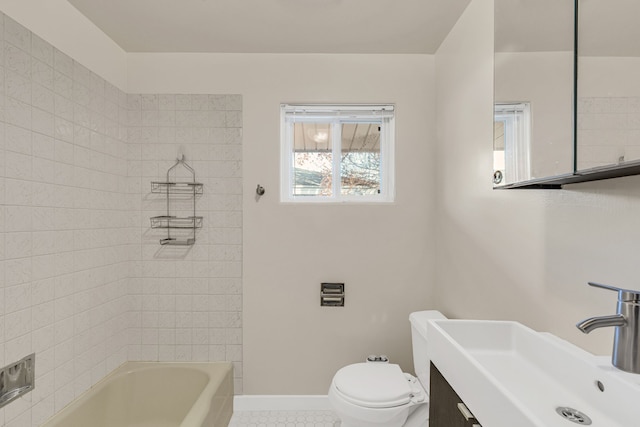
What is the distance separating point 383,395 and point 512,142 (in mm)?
1295

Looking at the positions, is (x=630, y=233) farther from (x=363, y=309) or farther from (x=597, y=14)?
(x=363, y=309)

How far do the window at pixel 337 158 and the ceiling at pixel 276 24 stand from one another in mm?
480

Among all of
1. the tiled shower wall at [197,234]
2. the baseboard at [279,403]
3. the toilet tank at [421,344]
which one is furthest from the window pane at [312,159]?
the baseboard at [279,403]

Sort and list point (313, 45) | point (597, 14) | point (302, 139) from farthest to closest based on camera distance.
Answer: point (302, 139), point (313, 45), point (597, 14)

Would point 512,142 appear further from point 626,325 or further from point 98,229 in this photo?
point 98,229

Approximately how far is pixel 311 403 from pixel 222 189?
1.58m

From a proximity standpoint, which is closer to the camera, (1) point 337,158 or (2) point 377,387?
(2) point 377,387

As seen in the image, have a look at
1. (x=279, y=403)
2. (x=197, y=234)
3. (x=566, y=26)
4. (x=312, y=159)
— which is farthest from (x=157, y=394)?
(x=566, y=26)

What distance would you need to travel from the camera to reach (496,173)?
4.55 feet

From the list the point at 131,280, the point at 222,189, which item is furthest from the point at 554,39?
the point at 131,280

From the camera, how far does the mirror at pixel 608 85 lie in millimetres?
760

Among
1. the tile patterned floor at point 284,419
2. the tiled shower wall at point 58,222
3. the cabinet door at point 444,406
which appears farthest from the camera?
the tile patterned floor at point 284,419

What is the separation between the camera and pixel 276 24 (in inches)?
80.1

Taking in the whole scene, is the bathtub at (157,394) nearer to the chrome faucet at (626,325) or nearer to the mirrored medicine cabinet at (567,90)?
the chrome faucet at (626,325)
